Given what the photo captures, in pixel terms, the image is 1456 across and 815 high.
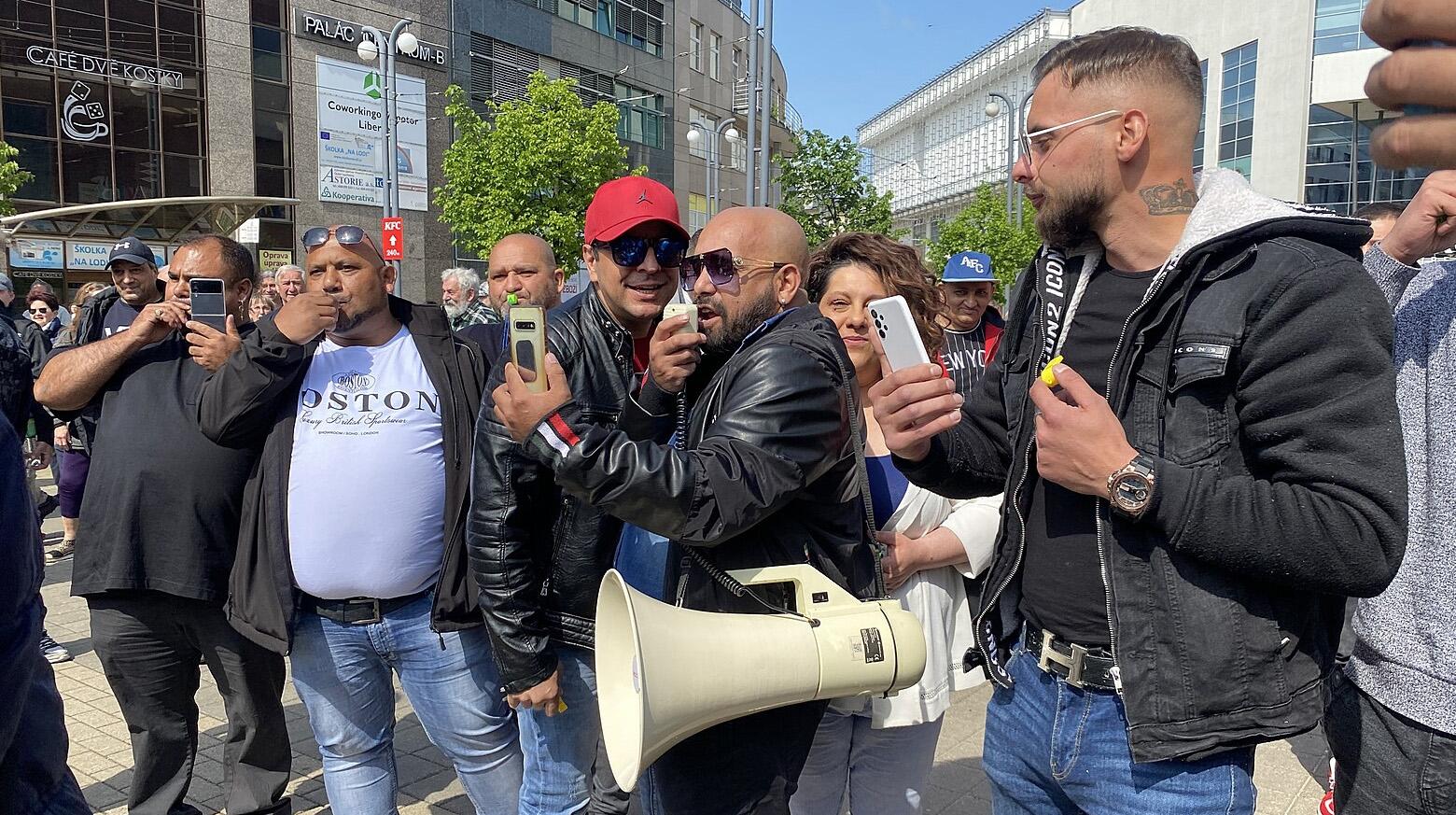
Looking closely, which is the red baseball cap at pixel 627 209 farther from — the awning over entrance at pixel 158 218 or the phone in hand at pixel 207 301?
the awning over entrance at pixel 158 218

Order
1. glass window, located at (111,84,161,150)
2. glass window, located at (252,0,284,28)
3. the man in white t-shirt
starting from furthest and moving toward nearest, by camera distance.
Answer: glass window, located at (252,0,284,28) → glass window, located at (111,84,161,150) → the man in white t-shirt

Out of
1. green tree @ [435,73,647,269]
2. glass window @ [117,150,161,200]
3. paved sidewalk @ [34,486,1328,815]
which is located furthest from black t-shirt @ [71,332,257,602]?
glass window @ [117,150,161,200]

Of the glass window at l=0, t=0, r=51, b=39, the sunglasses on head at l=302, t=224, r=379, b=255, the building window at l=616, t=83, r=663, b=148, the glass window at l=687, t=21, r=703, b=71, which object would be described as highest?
the glass window at l=687, t=21, r=703, b=71

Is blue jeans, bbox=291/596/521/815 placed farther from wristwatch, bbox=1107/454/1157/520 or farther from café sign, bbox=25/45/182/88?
café sign, bbox=25/45/182/88

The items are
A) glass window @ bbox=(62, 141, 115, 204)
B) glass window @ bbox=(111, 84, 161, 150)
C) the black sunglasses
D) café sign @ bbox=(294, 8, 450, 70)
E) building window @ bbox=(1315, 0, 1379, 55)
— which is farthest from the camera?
building window @ bbox=(1315, 0, 1379, 55)

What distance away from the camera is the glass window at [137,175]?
23953 mm

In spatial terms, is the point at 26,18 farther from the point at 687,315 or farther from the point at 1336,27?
the point at 1336,27

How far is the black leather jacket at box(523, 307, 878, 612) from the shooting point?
2031 mm

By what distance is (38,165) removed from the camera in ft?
74.1

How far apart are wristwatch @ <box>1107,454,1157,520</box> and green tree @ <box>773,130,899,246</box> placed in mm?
18903

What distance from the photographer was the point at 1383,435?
4.85 ft

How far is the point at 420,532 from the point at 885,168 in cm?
10022

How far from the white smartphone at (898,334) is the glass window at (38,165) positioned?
2682 centimetres

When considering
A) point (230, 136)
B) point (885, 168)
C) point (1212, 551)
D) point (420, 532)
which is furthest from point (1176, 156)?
point (885, 168)
